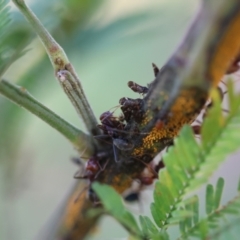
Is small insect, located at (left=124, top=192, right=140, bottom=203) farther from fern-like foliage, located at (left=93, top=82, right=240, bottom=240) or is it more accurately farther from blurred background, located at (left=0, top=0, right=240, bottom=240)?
fern-like foliage, located at (left=93, top=82, right=240, bottom=240)

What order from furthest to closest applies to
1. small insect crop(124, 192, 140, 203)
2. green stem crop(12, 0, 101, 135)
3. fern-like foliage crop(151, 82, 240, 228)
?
1. small insect crop(124, 192, 140, 203)
2. green stem crop(12, 0, 101, 135)
3. fern-like foliage crop(151, 82, 240, 228)

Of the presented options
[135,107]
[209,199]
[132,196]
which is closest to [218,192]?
[209,199]

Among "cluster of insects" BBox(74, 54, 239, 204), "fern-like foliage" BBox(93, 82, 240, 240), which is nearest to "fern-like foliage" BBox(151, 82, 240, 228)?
"fern-like foliage" BBox(93, 82, 240, 240)

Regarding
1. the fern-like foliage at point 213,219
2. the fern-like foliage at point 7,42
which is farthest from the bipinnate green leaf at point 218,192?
the fern-like foliage at point 7,42

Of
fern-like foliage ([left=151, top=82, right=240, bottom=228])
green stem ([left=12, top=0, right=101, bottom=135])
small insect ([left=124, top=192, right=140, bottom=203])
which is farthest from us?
small insect ([left=124, top=192, right=140, bottom=203])

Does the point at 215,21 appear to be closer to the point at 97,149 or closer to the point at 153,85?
the point at 153,85

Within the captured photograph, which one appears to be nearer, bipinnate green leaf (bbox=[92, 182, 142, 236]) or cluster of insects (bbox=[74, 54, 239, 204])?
bipinnate green leaf (bbox=[92, 182, 142, 236])

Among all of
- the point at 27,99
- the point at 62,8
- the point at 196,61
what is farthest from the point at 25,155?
the point at 196,61
